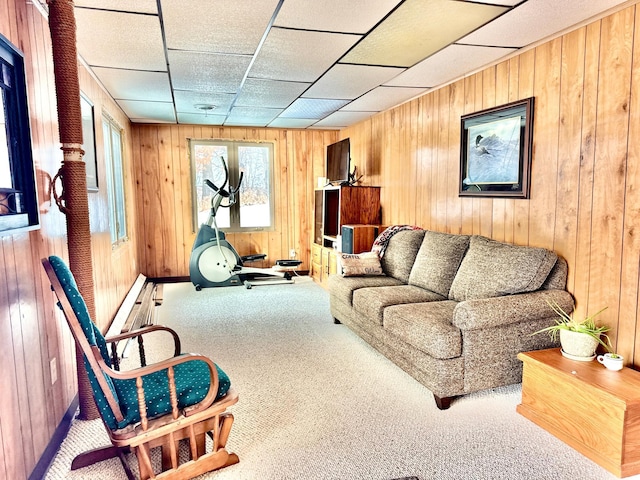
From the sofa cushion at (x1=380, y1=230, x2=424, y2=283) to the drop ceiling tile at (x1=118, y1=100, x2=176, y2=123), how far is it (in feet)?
9.81

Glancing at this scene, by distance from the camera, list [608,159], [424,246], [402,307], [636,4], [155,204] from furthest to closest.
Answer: [155,204] < [424,246] < [402,307] < [608,159] < [636,4]

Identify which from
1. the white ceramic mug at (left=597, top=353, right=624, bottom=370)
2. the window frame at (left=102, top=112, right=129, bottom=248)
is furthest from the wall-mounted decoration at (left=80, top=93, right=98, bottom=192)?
the white ceramic mug at (left=597, top=353, right=624, bottom=370)

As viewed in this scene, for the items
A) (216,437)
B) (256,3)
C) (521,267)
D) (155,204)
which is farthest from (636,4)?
(155,204)

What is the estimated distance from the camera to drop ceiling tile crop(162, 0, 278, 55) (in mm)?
2355

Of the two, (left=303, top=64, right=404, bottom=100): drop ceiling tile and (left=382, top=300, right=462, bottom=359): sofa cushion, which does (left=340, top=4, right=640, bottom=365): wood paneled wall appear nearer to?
(left=303, top=64, right=404, bottom=100): drop ceiling tile

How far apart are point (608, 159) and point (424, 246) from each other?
1616 mm

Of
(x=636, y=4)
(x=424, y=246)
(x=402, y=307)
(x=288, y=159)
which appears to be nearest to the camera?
(x=636, y=4)

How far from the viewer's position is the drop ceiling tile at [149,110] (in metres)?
4.85

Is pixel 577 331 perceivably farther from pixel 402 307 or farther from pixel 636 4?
pixel 636 4

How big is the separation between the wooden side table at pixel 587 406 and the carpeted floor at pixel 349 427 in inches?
2.6

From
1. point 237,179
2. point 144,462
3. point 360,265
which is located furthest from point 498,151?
point 237,179

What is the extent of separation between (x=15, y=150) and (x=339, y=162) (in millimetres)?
4169

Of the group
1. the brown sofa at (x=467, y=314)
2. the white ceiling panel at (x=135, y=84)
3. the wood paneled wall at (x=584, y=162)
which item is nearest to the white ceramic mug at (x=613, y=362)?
the wood paneled wall at (x=584, y=162)

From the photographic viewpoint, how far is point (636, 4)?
2.30 meters
